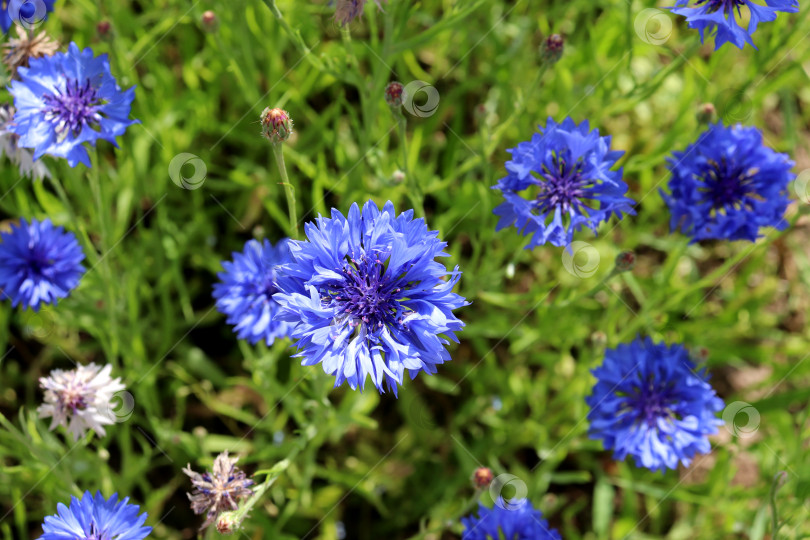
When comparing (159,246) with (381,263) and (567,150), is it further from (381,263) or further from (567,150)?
(567,150)

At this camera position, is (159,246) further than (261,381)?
Yes

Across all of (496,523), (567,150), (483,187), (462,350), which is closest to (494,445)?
(462,350)

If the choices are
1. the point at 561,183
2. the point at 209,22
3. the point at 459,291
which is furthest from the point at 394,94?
the point at 459,291

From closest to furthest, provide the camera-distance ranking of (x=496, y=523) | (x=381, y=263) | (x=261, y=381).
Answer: (x=381, y=263) → (x=496, y=523) → (x=261, y=381)

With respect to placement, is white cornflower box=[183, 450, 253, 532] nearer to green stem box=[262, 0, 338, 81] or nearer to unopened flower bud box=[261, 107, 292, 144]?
unopened flower bud box=[261, 107, 292, 144]

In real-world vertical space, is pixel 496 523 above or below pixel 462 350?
below

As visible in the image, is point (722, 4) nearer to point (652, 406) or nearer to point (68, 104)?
point (652, 406)
